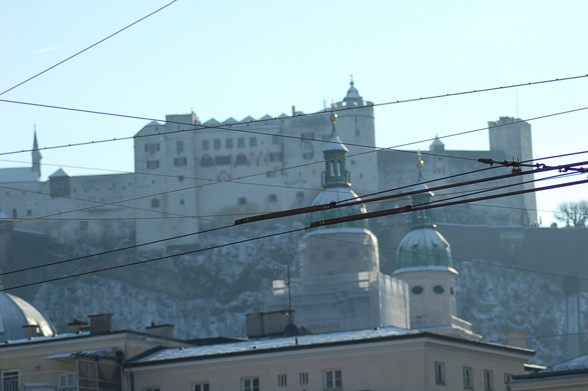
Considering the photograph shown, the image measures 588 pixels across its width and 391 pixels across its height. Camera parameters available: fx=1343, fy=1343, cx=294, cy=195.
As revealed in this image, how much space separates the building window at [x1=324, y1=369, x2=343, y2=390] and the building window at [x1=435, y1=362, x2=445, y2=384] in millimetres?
2065

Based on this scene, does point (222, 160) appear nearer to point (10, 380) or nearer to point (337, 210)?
point (337, 210)

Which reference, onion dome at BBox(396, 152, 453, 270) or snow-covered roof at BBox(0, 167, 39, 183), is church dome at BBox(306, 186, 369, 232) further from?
snow-covered roof at BBox(0, 167, 39, 183)

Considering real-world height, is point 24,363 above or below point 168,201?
below

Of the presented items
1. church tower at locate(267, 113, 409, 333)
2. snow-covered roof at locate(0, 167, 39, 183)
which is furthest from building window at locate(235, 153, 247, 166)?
church tower at locate(267, 113, 409, 333)

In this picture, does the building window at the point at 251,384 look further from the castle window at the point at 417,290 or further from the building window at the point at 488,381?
the castle window at the point at 417,290

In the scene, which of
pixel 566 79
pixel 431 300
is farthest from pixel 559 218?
pixel 566 79

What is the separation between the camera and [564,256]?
301ft

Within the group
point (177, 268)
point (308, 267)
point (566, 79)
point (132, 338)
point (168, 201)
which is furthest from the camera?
point (168, 201)

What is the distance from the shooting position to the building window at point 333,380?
2900cm

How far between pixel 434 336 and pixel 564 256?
65100 millimetres

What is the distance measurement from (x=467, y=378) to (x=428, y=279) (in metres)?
31.6

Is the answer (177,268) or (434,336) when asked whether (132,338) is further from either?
(177,268)

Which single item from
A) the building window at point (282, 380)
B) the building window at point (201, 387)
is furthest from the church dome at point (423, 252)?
the building window at point (282, 380)

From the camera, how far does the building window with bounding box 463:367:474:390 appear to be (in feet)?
97.5
